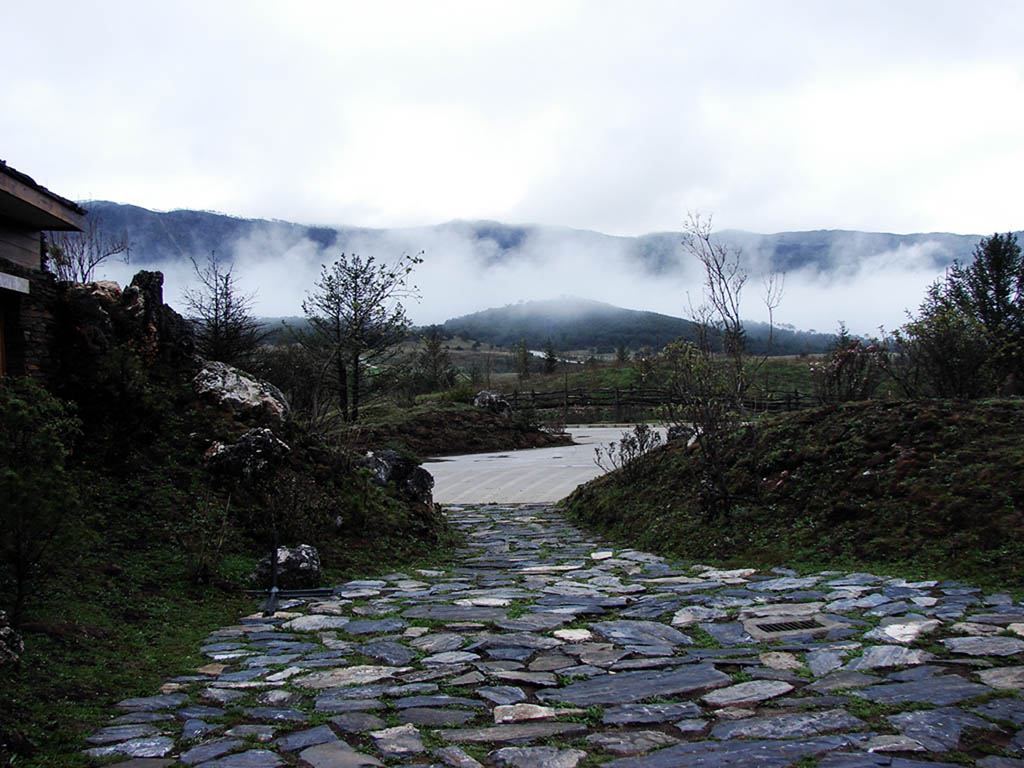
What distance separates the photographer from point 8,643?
314 centimetres

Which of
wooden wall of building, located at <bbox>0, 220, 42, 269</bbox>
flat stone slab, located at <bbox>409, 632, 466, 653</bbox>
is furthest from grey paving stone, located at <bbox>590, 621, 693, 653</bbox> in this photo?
wooden wall of building, located at <bbox>0, 220, 42, 269</bbox>

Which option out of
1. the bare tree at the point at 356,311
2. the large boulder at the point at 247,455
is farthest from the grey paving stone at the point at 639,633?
the bare tree at the point at 356,311

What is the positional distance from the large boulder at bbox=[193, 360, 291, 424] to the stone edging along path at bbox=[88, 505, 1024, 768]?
311 centimetres

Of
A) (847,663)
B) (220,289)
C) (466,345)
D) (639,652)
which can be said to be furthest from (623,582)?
(466,345)

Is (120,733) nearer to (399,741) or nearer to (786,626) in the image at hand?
(399,741)

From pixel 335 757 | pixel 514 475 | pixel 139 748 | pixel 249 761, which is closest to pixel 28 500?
pixel 139 748

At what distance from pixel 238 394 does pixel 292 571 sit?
10.0 ft

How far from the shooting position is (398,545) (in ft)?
23.0

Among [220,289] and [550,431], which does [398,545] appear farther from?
[550,431]

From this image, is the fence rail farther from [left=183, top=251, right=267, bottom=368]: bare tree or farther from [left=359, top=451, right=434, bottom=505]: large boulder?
[left=359, top=451, right=434, bottom=505]: large boulder

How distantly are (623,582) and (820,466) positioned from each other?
8.05 feet

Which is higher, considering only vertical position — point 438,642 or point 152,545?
point 152,545

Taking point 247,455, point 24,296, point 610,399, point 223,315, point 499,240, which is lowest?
point 247,455

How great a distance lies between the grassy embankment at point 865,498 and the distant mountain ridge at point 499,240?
14507cm
